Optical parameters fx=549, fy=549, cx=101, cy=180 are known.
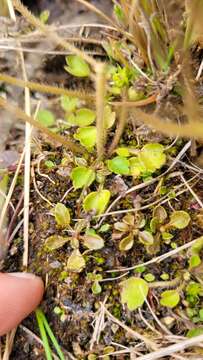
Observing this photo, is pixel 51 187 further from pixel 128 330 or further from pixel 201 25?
pixel 201 25

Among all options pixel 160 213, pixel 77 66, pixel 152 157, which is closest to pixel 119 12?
pixel 77 66

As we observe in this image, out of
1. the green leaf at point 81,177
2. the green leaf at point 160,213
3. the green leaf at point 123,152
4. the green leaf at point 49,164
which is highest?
the green leaf at point 123,152

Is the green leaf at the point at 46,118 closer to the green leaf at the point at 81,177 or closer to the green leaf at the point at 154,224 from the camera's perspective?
the green leaf at the point at 81,177

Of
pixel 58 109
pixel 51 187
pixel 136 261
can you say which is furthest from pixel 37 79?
pixel 136 261

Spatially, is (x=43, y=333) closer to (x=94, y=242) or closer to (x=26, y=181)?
(x=94, y=242)

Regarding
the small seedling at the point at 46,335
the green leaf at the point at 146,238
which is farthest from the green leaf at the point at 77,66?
the small seedling at the point at 46,335

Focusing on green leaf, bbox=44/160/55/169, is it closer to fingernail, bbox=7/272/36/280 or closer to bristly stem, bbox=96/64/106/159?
bristly stem, bbox=96/64/106/159
